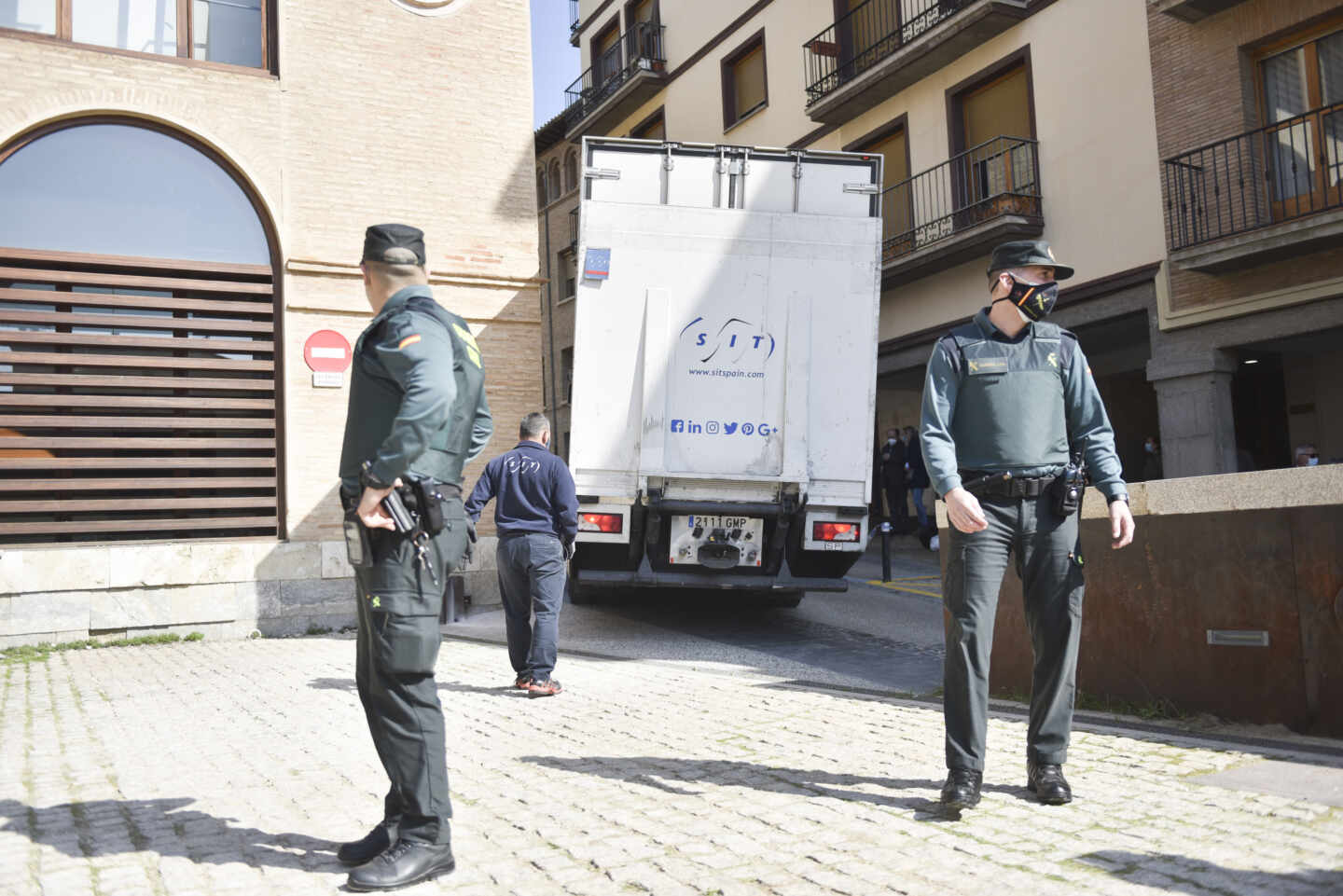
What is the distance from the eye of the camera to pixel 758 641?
9039 millimetres

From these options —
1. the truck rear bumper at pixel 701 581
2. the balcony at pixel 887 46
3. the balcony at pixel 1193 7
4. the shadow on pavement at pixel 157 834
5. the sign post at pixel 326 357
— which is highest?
the balcony at pixel 887 46

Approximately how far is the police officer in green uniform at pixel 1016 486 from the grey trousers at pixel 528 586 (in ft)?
11.0

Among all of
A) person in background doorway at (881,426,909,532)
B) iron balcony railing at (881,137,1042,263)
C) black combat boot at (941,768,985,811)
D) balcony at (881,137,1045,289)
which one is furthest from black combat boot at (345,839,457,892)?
person in background doorway at (881,426,909,532)

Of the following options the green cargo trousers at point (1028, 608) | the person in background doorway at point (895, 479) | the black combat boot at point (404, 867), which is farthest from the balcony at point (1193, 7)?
the black combat boot at point (404, 867)

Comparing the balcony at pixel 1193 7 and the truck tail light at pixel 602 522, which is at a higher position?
the balcony at pixel 1193 7

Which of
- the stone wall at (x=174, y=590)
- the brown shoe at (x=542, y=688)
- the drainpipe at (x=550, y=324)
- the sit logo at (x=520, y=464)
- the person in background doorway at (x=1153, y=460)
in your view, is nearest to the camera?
the brown shoe at (x=542, y=688)

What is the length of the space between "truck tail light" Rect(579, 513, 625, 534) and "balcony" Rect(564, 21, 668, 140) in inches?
772

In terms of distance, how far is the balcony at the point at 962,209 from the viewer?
54.2ft

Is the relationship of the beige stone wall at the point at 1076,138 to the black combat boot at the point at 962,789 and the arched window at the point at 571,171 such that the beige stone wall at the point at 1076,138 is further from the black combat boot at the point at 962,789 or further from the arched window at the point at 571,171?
the black combat boot at the point at 962,789

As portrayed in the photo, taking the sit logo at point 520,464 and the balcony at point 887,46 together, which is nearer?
the sit logo at point 520,464

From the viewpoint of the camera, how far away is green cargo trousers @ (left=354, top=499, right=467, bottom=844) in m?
3.28

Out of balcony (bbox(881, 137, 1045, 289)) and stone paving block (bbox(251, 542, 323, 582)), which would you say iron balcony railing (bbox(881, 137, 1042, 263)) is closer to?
balcony (bbox(881, 137, 1045, 289))

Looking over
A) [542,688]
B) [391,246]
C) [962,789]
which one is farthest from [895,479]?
[391,246]

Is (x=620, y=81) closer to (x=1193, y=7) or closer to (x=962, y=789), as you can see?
(x=1193, y=7)
